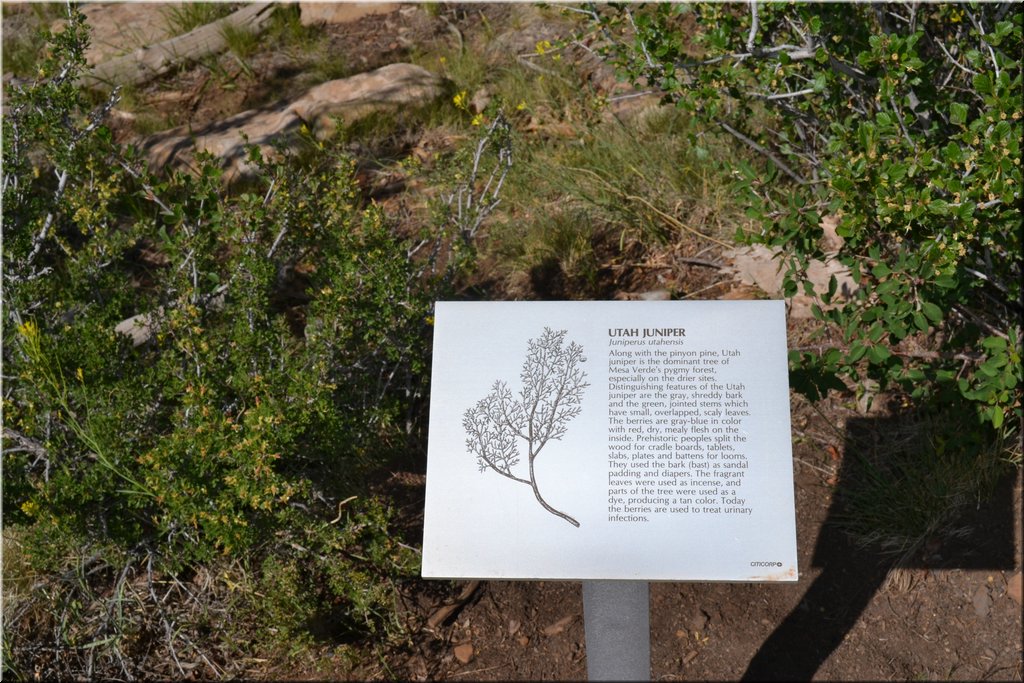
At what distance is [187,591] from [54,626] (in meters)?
0.48

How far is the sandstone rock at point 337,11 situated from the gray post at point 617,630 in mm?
5416

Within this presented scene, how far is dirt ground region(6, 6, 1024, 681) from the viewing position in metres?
2.98

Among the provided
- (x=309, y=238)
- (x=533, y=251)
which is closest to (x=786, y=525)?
(x=309, y=238)

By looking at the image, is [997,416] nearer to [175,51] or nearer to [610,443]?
[610,443]

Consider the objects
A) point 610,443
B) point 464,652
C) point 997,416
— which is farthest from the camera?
point 464,652

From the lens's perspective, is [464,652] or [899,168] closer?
[899,168]

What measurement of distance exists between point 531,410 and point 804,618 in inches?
60.9

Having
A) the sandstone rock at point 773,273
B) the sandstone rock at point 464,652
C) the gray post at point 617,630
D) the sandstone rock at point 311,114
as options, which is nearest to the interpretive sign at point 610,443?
the gray post at point 617,630

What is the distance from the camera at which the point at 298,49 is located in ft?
20.3

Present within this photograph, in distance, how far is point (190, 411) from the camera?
272 cm

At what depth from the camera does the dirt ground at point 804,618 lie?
2.98m

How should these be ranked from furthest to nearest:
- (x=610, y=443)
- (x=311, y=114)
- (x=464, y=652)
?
1. (x=311, y=114)
2. (x=464, y=652)
3. (x=610, y=443)

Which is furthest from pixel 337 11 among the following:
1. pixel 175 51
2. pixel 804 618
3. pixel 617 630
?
pixel 617 630

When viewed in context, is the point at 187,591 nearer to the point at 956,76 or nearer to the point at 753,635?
the point at 753,635
